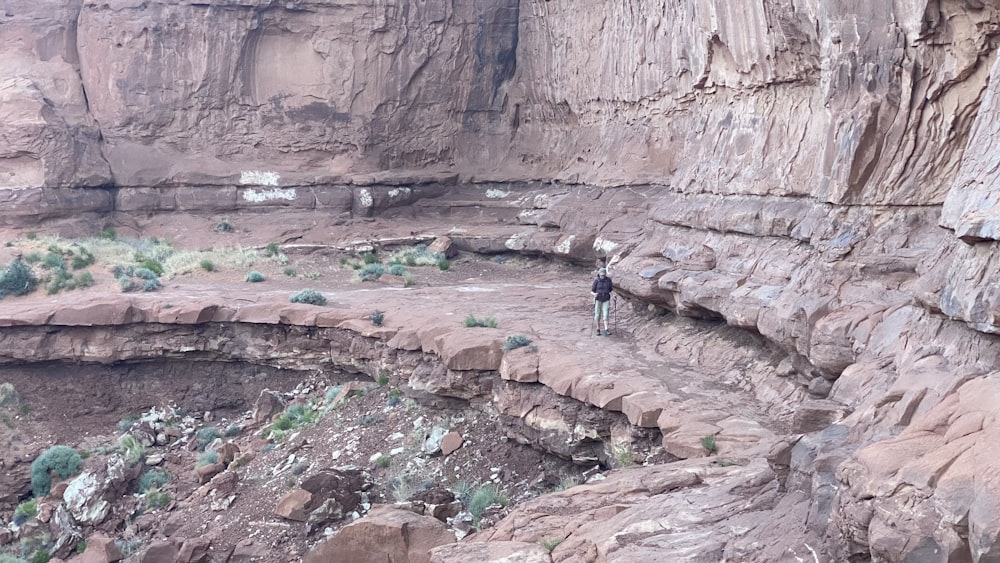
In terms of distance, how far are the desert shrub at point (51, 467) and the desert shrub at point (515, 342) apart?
862 centimetres

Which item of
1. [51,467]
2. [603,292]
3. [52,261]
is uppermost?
[603,292]

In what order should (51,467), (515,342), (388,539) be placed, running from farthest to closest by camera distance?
(51,467)
(515,342)
(388,539)

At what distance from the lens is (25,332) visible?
18578 millimetres

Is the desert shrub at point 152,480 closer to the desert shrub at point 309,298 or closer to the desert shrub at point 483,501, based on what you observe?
the desert shrub at point 309,298

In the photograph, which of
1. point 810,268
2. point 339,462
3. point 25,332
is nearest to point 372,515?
point 339,462

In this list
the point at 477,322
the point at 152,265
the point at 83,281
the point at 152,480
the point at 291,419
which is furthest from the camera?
the point at 152,265

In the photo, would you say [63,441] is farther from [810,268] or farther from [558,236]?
[810,268]

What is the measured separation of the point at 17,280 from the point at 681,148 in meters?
16.5

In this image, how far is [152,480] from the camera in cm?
1481

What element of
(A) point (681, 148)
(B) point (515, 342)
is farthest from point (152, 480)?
(A) point (681, 148)

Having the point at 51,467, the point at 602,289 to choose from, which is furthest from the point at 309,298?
the point at 602,289

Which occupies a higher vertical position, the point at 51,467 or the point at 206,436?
the point at 206,436

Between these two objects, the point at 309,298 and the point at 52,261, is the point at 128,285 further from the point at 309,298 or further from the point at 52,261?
the point at 309,298

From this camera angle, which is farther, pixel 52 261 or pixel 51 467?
pixel 52 261
